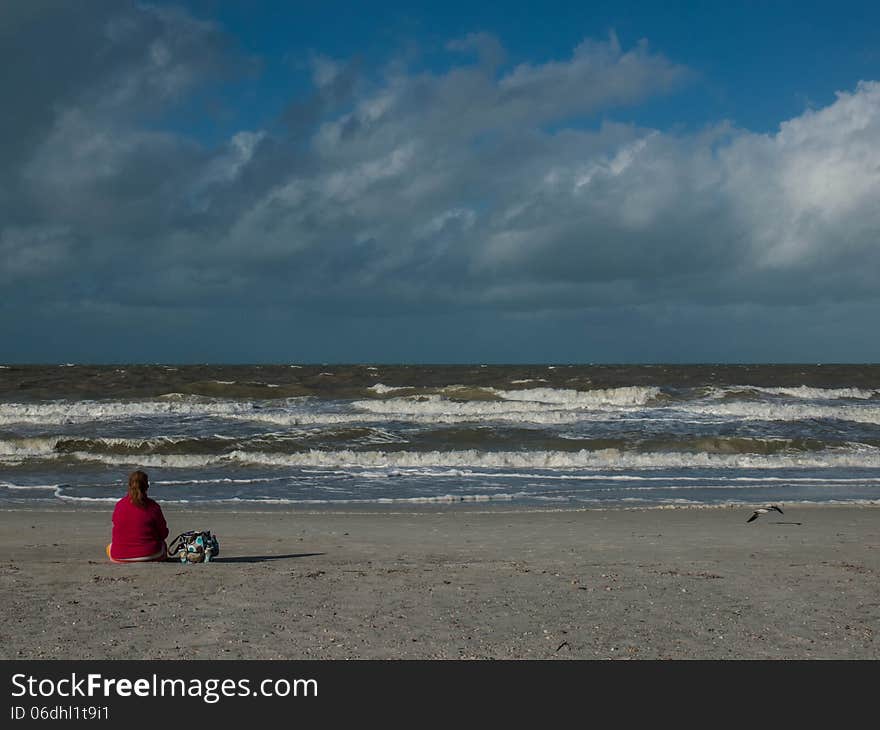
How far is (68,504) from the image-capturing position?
14.8 metres

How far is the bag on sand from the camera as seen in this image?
9.20 meters

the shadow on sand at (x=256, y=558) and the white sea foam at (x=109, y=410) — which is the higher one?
the white sea foam at (x=109, y=410)

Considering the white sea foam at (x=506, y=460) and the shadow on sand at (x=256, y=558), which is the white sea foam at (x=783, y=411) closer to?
the white sea foam at (x=506, y=460)

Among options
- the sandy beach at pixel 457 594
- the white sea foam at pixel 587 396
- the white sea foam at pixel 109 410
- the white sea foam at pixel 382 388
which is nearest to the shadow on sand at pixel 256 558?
the sandy beach at pixel 457 594

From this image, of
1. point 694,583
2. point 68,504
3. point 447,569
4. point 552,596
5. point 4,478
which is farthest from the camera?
point 4,478

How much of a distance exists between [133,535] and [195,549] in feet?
2.17

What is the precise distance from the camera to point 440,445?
24.6m

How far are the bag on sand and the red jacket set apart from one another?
0.66ft

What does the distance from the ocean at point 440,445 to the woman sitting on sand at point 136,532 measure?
5.91 meters

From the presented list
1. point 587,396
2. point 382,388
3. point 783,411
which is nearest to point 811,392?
point 783,411

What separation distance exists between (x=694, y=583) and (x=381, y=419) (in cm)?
2474

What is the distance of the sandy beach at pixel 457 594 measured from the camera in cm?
555

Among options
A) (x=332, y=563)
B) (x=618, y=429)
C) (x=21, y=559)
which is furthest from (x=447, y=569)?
(x=618, y=429)
